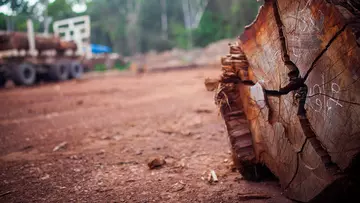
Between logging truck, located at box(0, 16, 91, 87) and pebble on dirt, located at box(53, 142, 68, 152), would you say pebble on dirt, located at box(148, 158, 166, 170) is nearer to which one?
pebble on dirt, located at box(53, 142, 68, 152)

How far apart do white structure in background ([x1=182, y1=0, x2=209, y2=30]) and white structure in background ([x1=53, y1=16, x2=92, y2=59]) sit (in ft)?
38.9

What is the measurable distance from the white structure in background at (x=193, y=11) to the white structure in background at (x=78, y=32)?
11.8m

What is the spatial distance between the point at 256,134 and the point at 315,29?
844 mm

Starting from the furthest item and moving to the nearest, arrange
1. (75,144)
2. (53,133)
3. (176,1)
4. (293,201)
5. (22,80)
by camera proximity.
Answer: (176,1), (22,80), (53,133), (75,144), (293,201)

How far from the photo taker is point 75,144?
11.0 feet

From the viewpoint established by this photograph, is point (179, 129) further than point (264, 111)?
Yes

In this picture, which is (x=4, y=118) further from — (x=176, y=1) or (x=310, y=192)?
(x=176, y=1)

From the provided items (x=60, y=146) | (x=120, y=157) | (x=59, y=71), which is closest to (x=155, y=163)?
(x=120, y=157)

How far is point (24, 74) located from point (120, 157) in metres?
9.95

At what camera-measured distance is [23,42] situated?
34.9 ft

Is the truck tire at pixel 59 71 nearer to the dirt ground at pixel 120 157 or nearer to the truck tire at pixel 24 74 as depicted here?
the truck tire at pixel 24 74

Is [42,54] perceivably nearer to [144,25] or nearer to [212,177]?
[212,177]

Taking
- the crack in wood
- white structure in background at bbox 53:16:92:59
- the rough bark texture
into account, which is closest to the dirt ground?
the rough bark texture

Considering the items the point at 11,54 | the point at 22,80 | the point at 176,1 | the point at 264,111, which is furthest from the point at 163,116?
the point at 176,1
